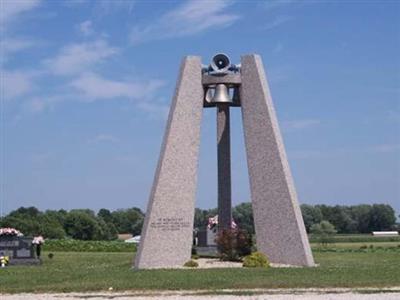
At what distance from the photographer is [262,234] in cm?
2661

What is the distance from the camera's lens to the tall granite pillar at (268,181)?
84.7ft

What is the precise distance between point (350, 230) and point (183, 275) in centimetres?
8906

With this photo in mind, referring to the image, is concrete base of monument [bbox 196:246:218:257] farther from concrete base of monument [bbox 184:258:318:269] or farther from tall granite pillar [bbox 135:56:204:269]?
tall granite pillar [bbox 135:56:204:269]

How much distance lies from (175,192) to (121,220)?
81911mm

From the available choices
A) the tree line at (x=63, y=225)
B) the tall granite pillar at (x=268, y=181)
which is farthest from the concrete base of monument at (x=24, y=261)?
the tree line at (x=63, y=225)

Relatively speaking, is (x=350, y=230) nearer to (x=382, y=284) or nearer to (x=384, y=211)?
(x=384, y=211)

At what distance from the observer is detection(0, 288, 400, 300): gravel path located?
15.1m

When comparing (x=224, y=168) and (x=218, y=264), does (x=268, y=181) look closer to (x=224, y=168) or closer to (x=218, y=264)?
(x=224, y=168)

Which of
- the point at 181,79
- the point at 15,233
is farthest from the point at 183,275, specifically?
the point at 15,233

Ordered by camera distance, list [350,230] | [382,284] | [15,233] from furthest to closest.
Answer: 1. [350,230]
2. [15,233]
3. [382,284]

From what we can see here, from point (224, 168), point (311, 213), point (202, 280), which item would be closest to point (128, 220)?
point (311, 213)

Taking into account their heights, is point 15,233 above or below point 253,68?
below

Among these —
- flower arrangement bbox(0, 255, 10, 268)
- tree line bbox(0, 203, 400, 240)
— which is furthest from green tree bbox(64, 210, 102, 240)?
flower arrangement bbox(0, 255, 10, 268)

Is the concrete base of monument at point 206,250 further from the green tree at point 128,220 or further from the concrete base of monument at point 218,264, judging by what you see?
the green tree at point 128,220
